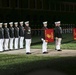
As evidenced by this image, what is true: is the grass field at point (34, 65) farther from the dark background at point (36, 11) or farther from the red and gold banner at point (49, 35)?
the dark background at point (36, 11)

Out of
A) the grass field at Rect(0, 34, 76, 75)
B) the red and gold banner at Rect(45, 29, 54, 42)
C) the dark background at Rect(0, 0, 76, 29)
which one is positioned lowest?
the grass field at Rect(0, 34, 76, 75)

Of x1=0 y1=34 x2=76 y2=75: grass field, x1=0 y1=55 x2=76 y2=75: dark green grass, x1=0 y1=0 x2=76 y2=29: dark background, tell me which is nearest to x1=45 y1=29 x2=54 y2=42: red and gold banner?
x1=0 y1=34 x2=76 y2=75: grass field

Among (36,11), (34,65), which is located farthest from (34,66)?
(36,11)

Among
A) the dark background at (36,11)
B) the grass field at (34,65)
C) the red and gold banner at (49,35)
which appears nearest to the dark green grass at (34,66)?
the grass field at (34,65)

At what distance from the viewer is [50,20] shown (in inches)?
2361

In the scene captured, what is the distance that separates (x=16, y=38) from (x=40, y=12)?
3543cm

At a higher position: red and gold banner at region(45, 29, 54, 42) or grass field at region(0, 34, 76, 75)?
red and gold banner at region(45, 29, 54, 42)

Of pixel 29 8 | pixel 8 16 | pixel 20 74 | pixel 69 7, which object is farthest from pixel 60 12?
pixel 20 74

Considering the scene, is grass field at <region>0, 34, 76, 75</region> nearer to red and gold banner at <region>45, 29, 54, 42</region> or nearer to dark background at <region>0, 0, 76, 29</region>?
red and gold banner at <region>45, 29, 54, 42</region>

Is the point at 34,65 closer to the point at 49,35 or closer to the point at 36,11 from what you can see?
the point at 49,35

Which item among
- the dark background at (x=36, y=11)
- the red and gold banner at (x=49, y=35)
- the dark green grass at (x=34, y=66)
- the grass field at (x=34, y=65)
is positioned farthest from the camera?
the dark background at (x=36, y=11)

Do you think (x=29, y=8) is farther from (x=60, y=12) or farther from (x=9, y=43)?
(x=9, y=43)

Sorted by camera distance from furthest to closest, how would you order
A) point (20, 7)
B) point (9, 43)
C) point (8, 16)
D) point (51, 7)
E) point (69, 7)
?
point (69, 7), point (51, 7), point (20, 7), point (8, 16), point (9, 43)

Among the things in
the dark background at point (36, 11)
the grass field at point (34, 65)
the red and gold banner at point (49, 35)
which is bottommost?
the grass field at point (34, 65)
